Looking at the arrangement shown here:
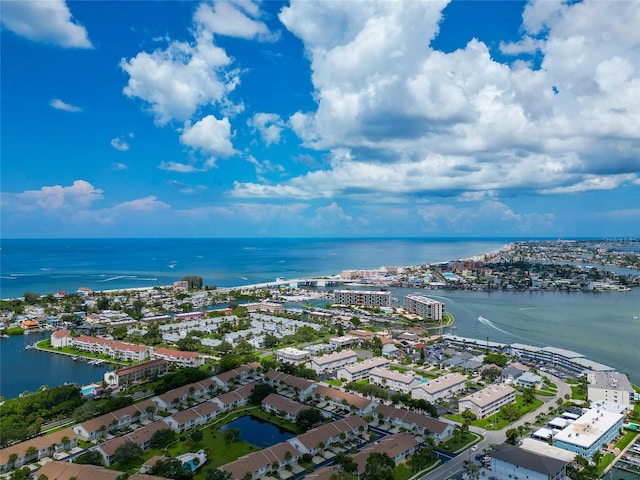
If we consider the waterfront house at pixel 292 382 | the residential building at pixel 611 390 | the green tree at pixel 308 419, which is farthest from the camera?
the waterfront house at pixel 292 382

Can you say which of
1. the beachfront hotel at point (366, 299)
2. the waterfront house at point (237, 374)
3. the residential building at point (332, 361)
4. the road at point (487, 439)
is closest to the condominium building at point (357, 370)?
the residential building at point (332, 361)

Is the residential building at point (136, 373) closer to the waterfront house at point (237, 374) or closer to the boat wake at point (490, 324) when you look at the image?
the waterfront house at point (237, 374)

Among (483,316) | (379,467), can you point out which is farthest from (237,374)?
(483,316)

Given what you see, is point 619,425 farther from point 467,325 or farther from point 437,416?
point 467,325

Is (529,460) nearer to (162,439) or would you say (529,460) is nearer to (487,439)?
(487,439)

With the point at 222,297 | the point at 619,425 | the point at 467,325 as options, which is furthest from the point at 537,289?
the point at 619,425

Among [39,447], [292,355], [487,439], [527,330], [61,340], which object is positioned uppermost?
[61,340]

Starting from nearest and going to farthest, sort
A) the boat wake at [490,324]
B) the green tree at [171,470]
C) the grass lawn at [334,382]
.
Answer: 1. the green tree at [171,470]
2. the grass lawn at [334,382]
3. the boat wake at [490,324]
